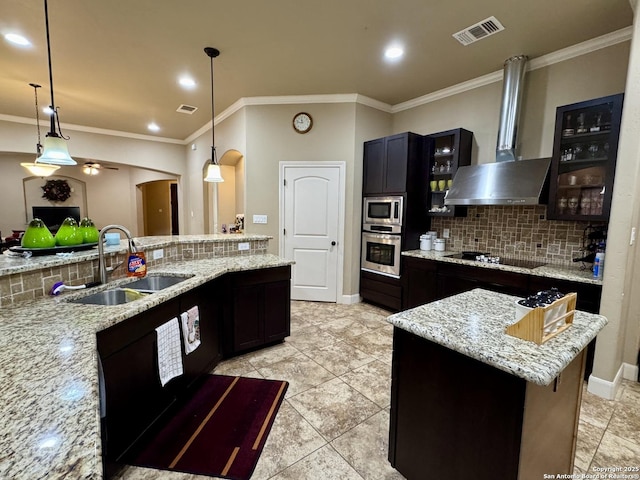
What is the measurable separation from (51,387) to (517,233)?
398 centimetres

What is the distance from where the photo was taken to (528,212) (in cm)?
331

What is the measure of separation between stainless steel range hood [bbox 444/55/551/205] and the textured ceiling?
0.96 feet

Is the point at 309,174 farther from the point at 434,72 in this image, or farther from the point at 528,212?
the point at 528,212

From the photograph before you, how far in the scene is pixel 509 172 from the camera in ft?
10.3

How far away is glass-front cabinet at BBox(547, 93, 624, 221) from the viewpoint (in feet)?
8.17

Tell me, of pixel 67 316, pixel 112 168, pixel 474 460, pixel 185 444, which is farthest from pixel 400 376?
pixel 112 168

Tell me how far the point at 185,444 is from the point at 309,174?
137 inches

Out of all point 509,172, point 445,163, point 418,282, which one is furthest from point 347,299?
point 509,172

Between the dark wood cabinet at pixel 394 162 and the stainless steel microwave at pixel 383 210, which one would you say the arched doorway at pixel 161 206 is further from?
the dark wood cabinet at pixel 394 162

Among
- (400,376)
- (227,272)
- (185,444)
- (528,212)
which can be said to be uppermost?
(528,212)

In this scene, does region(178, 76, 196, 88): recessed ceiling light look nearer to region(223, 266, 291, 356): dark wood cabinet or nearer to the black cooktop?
region(223, 266, 291, 356): dark wood cabinet

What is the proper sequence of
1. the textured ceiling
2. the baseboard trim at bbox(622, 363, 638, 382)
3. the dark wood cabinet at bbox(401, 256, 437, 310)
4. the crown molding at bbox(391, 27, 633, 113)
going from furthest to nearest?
the dark wood cabinet at bbox(401, 256, 437, 310) → the crown molding at bbox(391, 27, 633, 113) → the baseboard trim at bbox(622, 363, 638, 382) → the textured ceiling

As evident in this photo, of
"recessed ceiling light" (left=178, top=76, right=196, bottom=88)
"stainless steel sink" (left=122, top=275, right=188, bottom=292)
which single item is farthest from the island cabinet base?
"recessed ceiling light" (left=178, top=76, right=196, bottom=88)

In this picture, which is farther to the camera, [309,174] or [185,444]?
[309,174]
